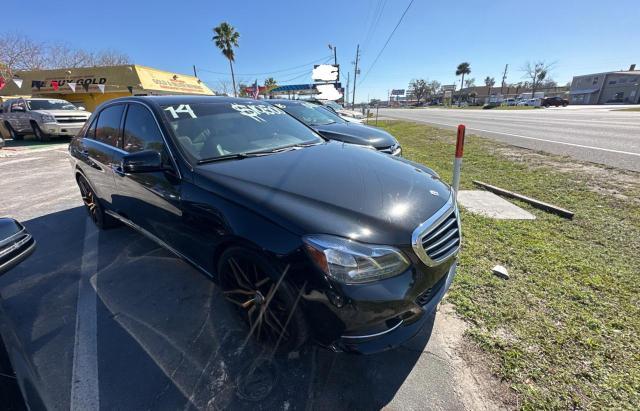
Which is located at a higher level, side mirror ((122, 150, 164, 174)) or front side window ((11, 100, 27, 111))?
front side window ((11, 100, 27, 111))

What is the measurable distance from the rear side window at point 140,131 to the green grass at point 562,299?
296cm

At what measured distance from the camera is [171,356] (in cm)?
216

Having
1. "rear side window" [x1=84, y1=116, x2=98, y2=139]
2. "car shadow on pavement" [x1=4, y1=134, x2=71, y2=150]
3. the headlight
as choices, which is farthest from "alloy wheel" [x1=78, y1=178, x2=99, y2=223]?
"car shadow on pavement" [x1=4, y1=134, x2=71, y2=150]

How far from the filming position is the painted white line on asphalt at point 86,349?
6.16 feet

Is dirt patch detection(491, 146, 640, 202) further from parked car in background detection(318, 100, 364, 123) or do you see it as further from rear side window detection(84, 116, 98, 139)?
rear side window detection(84, 116, 98, 139)

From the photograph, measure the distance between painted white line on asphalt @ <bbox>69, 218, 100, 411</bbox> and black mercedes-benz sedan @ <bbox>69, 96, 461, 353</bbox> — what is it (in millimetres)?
756

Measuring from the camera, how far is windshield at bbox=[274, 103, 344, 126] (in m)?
7.03

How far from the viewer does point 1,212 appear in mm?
5035

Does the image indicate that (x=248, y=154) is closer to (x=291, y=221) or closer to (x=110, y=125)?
(x=291, y=221)

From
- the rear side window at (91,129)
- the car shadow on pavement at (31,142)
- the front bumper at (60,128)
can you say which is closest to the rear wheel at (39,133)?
the car shadow on pavement at (31,142)

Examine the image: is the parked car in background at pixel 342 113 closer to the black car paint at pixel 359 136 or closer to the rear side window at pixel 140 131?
the black car paint at pixel 359 136

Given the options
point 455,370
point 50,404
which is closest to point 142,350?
point 50,404

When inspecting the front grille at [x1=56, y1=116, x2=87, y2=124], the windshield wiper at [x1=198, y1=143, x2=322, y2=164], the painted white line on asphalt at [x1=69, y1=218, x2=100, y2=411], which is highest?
the windshield wiper at [x1=198, y1=143, x2=322, y2=164]

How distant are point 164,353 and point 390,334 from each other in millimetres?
1624
